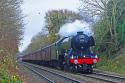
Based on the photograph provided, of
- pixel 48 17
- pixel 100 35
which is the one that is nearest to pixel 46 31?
pixel 48 17

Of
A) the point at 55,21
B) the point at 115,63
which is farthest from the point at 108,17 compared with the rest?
the point at 55,21

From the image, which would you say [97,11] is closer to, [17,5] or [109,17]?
[109,17]

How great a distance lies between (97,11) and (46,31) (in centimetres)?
5256

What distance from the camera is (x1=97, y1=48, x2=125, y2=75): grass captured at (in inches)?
1488

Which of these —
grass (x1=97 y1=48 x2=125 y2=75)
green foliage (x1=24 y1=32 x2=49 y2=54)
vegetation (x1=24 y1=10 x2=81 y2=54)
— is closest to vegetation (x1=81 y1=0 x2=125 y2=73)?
grass (x1=97 y1=48 x2=125 y2=75)

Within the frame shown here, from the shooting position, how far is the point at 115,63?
1603 inches

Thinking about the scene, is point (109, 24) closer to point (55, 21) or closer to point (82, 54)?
point (82, 54)

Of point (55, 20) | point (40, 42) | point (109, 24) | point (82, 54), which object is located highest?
point (55, 20)

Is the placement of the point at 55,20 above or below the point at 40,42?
above

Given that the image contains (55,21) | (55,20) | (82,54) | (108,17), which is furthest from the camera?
(55,20)

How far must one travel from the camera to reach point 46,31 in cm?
9988

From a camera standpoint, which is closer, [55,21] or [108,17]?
[108,17]

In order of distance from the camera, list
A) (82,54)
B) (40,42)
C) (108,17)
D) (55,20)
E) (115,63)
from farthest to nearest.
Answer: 1. (40,42)
2. (55,20)
3. (108,17)
4. (115,63)
5. (82,54)

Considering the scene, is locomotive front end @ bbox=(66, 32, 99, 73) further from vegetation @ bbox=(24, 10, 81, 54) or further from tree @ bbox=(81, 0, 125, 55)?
vegetation @ bbox=(24, 10, 81, 54)
